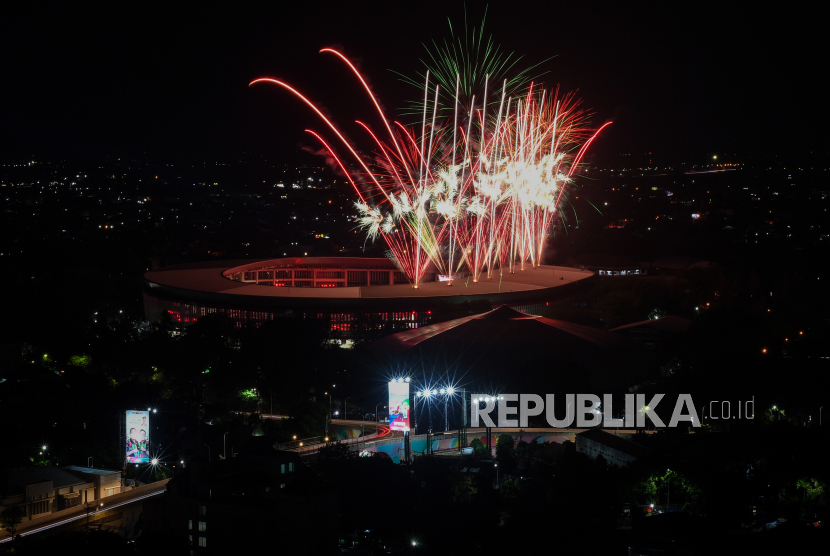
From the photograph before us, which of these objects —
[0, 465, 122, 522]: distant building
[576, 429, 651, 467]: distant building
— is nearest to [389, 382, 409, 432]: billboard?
[576, 429, 651, 467]: distant building

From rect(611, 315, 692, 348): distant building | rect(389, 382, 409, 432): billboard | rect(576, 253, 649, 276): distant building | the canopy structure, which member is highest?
rect(576, 253, 649, 276): distant building

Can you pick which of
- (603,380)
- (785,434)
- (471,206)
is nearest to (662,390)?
(603,380)

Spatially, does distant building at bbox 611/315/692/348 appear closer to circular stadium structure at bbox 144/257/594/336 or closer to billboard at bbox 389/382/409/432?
circular stadium structure at bbox 144/257/594/336

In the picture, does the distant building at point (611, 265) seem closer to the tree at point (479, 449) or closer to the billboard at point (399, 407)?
the billboard at point (399, 407)

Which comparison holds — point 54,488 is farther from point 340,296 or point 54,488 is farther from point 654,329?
point 654,329

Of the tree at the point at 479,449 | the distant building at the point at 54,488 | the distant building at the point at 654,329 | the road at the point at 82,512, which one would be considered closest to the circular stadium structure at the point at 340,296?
the distant building at the point at 654,329

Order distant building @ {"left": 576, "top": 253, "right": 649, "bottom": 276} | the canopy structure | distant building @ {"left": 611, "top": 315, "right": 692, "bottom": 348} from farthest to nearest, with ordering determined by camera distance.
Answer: distant building @ {"left": 576, "top": 253, "right": 649, "bottom": 276} → distant building @ {"left": 611, "top": 315, "right": 692, "bottom": 348} → the canopy structure
